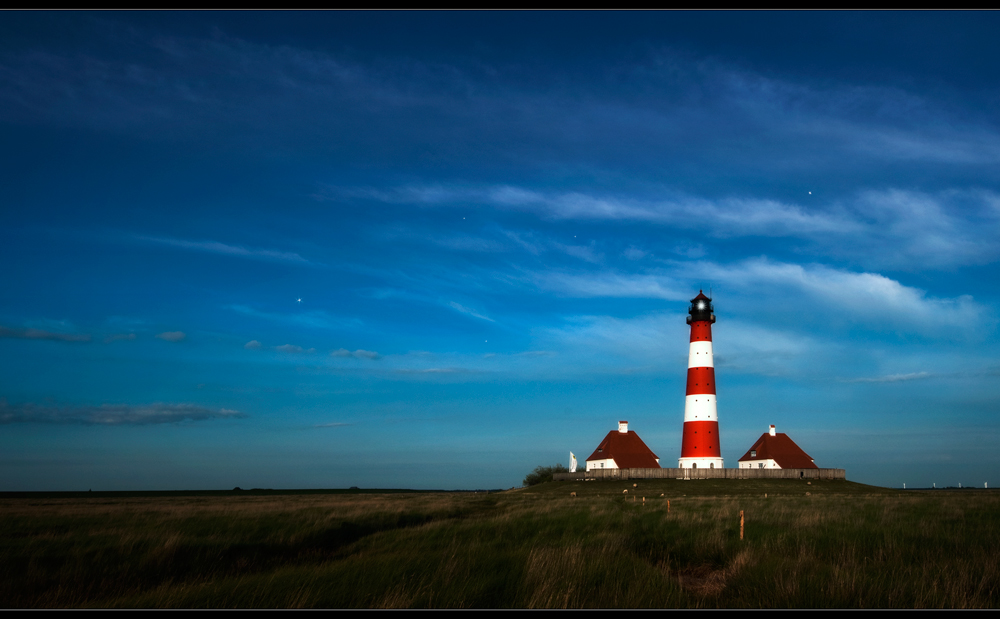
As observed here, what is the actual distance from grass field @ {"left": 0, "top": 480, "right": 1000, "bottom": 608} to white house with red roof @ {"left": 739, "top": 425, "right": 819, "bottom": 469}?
151 ft

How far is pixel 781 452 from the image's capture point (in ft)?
219

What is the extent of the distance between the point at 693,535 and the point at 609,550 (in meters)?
4.70

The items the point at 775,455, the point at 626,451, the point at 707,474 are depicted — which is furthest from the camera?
the point at 626,451

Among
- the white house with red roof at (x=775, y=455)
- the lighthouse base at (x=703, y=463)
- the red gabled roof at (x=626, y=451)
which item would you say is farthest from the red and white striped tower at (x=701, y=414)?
the white house with red roof at (x=775, y=455)

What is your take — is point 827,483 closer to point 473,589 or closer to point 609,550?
point 609,550

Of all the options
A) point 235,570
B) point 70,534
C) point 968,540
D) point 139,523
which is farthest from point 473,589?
point 139,523

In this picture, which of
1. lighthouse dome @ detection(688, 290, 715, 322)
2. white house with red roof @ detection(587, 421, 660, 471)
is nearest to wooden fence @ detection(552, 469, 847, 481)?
white house with red roof @ detection(587, 421, 660, 471)

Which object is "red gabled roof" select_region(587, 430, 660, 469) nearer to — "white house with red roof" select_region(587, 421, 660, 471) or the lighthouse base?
"white house with red roof" select_region(587, 421, 660, 471)

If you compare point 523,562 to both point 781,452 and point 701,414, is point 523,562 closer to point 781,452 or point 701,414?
point 701,414

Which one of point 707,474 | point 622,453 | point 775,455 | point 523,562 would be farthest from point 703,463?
point 523,562

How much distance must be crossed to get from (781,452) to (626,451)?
690 inches

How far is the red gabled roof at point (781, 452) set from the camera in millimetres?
65637

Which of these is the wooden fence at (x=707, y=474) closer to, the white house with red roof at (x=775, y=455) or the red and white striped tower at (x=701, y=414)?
the red and white striped tower at (x=701, y=414)

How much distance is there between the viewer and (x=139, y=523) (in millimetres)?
21188
